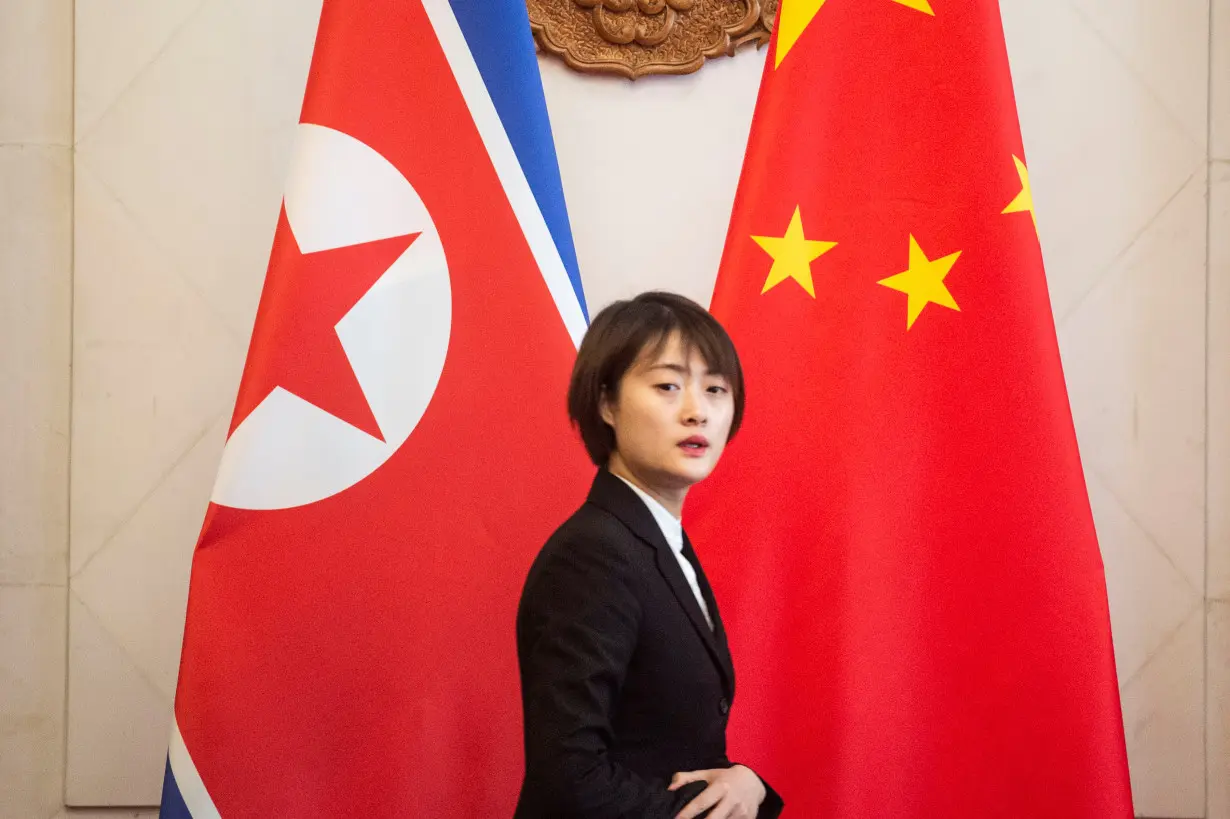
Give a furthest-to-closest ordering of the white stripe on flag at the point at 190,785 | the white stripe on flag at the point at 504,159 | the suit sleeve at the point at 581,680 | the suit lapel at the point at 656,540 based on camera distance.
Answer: the white stripe on flag at the point at 504,159
the white stripe on flag at the point at 190,785
the suit lapel at the point at 656,540
the suit sleeve at the point at 581,680

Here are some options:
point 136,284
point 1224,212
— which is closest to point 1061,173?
point 1224,212

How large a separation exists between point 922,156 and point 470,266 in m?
0.66

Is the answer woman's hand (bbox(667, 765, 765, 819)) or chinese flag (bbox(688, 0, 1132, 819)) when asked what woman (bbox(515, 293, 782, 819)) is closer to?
woman's hand (bbox(667, 765, 765, 819))

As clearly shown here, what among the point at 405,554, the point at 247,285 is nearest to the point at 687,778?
the point at 405,554

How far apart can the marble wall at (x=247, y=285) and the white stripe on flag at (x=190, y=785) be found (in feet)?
1.62

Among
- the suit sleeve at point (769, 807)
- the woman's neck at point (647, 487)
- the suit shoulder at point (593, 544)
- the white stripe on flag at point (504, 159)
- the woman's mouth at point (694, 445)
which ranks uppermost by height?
the white stripe on flag at point (504, 159)

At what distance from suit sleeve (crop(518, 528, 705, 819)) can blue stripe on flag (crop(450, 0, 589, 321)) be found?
72cm

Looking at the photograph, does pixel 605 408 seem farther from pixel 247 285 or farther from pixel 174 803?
pixel 247 285

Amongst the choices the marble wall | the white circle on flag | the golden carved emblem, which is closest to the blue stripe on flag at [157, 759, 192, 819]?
the white circle on flag

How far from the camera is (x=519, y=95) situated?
4.98 feet

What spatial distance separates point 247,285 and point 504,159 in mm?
585

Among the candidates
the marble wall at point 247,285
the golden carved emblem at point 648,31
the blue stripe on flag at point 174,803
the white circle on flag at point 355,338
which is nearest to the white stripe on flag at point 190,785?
the blue stripe on flag at point 174,803

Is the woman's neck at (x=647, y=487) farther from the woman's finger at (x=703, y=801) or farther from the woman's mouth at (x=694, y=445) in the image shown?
the woman's finger at (x=703, y=801)

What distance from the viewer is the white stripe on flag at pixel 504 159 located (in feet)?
4.89
